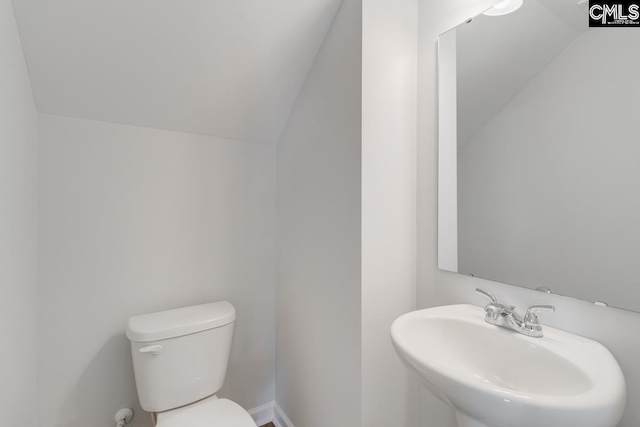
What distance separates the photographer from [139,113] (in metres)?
1.37

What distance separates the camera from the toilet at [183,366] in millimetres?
1188

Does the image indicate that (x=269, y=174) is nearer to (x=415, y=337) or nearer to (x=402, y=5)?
(x=402, y=5)

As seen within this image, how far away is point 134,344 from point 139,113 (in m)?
1.04

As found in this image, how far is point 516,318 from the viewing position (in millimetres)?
843

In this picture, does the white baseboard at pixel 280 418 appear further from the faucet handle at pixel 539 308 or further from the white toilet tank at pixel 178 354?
the faucet handle at pixel 539 308

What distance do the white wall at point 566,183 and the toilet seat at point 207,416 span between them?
1086 millimetres

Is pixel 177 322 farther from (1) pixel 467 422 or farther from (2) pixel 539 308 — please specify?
(2) pixel 539 308

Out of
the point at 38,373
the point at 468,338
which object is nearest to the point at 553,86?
the point at 468,338

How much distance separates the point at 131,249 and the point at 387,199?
48.9 inches

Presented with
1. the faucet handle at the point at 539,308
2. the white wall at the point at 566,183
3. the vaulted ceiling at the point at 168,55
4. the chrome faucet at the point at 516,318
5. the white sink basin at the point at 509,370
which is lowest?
the white sink basin at the point at 509,370

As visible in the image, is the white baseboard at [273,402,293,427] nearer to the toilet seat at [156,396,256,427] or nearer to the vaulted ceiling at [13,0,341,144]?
the toilet seat at [156,396,256,427]

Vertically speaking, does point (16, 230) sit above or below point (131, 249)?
above

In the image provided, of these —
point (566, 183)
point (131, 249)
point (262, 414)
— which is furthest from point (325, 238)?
point (262, 414)

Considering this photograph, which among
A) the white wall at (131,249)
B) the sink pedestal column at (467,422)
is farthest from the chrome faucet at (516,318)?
the white wall at (131,249)
